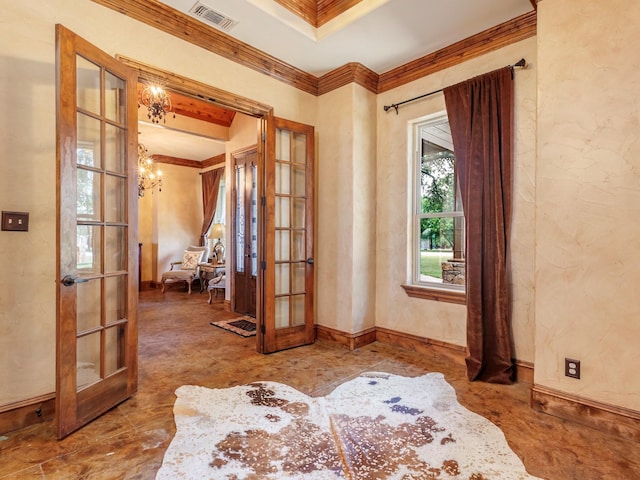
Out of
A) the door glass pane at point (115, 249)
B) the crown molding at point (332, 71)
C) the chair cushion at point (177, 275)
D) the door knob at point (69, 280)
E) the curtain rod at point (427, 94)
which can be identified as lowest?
the chair cushion at point (177, 275)

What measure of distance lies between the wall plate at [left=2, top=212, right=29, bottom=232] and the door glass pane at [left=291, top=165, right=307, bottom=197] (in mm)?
2369

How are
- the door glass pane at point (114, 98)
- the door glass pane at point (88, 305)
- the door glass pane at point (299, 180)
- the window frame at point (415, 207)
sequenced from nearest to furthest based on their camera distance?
1. the door glass pane at point (88, 305)
2. the door glass pane at point (114, 98)
3. the window frame at point (415, 207)
4. the door glass pane at point (299, 180)

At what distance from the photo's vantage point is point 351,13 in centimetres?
291

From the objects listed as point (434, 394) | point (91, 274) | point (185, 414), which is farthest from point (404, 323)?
point (91, 274)

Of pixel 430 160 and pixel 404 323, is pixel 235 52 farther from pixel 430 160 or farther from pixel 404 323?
pixel 404 323

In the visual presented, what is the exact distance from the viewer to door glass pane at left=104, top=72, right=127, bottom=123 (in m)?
2.33

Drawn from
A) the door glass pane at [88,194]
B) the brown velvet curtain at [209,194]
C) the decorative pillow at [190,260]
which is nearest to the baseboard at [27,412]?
the door glass pane at [88,194]

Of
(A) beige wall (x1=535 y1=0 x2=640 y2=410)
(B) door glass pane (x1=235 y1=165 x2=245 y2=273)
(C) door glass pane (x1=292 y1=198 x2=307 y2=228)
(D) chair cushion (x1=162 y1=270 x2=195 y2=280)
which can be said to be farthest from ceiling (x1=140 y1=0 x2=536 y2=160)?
(D) chair cushion (x1=162 y1=270 x2=195 y2=280)

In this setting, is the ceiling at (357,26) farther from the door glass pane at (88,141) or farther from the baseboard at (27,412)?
the baseboard at (27,412)

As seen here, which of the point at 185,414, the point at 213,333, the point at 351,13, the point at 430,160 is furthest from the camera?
the point at 213,333

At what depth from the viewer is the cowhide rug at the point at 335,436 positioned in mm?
1729

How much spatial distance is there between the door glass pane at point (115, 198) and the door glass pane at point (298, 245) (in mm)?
1804

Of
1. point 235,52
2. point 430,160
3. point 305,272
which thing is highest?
point 235,52

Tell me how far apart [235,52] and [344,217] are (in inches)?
78.6
